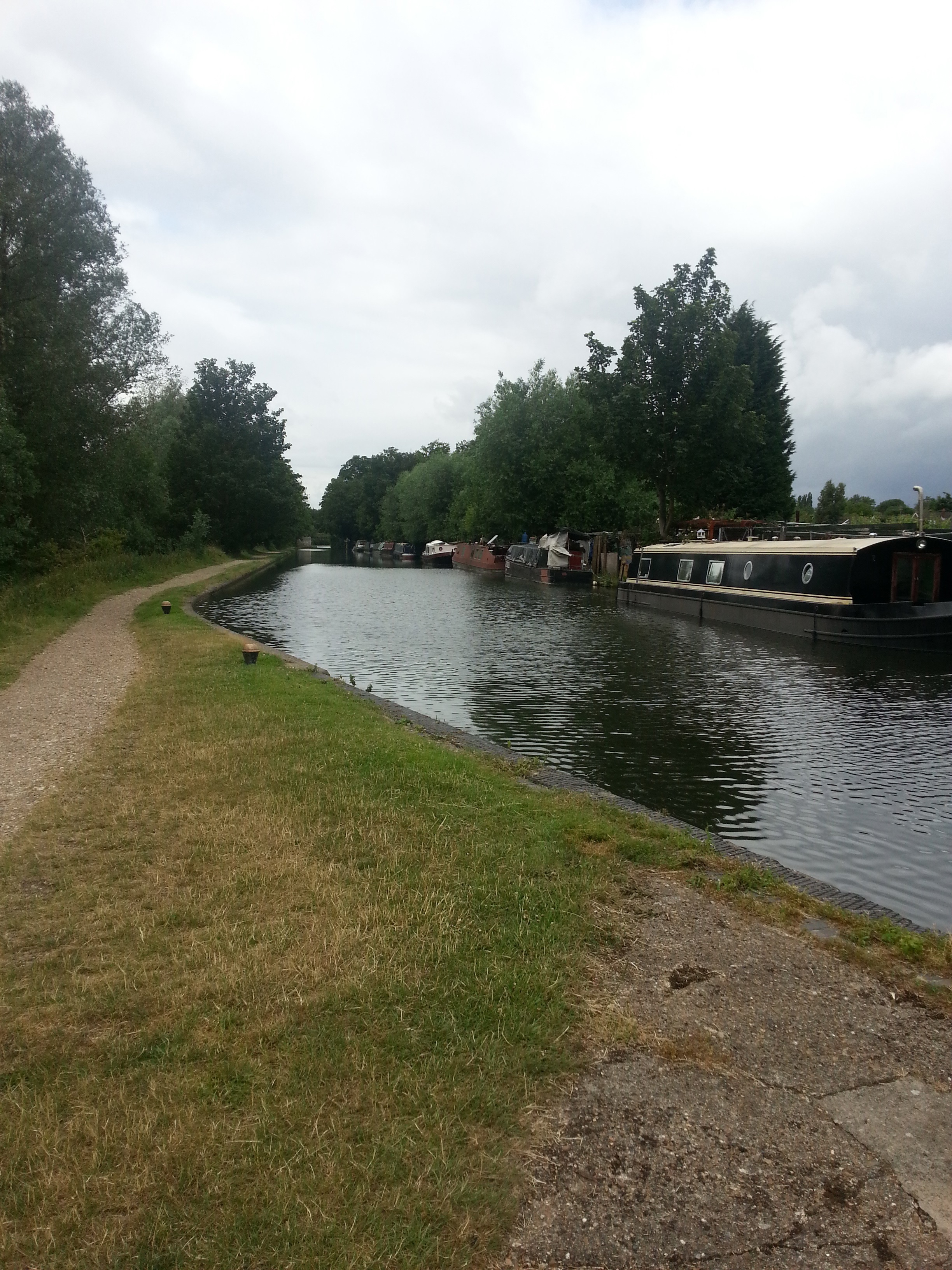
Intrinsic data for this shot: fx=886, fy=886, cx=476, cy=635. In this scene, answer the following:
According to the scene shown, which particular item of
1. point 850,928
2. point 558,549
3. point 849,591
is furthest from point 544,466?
point 850,928

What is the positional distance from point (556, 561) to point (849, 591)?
24415 mm

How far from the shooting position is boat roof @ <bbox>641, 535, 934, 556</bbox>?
2078 cm

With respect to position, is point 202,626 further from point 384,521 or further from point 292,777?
point 384,521

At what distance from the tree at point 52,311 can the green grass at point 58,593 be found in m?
1.87

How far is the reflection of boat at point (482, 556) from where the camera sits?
57281mm

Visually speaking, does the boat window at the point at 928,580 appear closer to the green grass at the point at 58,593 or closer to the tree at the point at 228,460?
the green grass at the point at 58,593

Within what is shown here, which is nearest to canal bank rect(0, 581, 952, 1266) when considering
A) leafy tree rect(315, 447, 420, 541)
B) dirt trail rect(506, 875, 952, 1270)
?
dirt trail rect(506, 875, 952, 1270)

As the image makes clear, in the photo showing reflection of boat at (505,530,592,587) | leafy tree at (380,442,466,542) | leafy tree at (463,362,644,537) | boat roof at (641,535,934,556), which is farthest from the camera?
leafy tree at (380,442,466,542)

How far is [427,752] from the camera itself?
835 cm

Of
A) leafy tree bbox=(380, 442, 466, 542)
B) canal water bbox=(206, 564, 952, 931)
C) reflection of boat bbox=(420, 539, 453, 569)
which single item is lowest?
canal water bbox=(206, 564, 952, 931)

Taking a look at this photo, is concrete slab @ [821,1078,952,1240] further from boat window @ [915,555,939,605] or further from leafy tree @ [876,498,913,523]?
leafy tree @ [876,498,913,523]

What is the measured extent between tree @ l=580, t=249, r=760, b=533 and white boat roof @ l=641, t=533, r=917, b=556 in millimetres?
4916

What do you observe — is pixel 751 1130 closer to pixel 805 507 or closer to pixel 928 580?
pixel 928 580

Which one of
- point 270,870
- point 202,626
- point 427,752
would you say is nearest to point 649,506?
point 202,626
